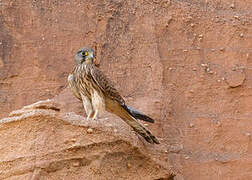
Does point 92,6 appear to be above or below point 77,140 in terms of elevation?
above

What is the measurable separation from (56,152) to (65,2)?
3153 mm

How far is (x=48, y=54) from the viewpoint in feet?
27.1

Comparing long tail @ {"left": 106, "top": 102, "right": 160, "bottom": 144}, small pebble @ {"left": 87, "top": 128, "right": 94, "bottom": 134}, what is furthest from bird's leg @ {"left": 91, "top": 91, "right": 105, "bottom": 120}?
small pebble @ {"left": 87, "top": 128, "right": 94, "bottom": 134}

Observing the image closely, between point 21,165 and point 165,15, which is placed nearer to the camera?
point 21,165

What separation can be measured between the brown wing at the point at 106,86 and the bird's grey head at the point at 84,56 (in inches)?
7.1

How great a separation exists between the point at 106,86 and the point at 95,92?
0.14 meters

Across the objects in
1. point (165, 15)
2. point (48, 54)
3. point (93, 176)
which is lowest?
point (93, 176)

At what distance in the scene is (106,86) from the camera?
7.39m

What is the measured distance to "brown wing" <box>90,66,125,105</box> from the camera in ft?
24.2

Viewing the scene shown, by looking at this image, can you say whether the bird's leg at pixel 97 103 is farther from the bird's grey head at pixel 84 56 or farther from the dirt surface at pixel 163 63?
the dirt surface at pixel 163 63

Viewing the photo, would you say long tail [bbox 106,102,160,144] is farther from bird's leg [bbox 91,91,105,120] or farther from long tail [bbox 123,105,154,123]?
bird's leg [bbox 91,91,105,120]

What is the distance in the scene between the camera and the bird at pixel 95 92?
732cm

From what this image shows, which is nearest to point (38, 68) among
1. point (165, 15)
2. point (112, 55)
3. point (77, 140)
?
point (112, 55)

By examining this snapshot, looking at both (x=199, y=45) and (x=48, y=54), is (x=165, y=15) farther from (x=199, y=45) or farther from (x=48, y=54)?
(x=48, y=54)
